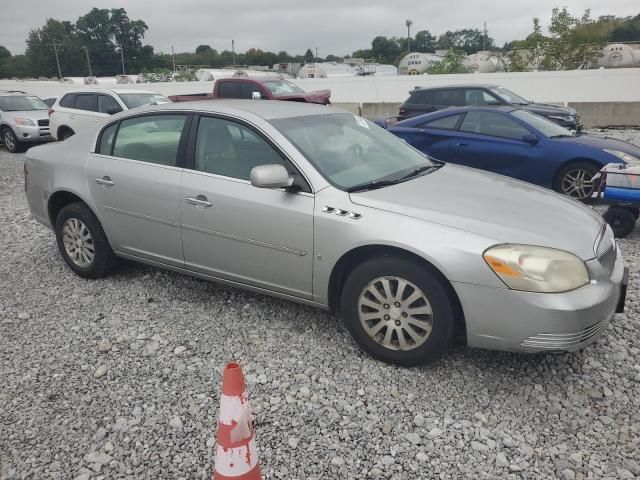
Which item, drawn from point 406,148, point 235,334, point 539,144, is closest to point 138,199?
point 235,334

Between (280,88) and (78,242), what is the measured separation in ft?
36.7

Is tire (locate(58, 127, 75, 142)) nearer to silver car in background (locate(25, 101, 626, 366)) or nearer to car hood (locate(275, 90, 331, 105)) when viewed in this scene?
car hood (locate(275, 90, 331, 105))

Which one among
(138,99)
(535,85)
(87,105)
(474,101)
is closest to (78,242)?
(138,99)

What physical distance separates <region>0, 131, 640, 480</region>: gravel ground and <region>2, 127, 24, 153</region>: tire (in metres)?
11.4

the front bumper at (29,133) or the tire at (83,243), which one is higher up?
the tire at (83,243)

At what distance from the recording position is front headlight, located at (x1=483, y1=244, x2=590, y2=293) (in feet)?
9.09

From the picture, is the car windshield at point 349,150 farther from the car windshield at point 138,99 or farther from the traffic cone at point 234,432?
the car windshield at point 138,99

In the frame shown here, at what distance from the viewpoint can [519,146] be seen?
24.1 feet

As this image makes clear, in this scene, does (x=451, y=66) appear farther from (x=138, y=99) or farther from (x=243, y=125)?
(x=243, y=125)

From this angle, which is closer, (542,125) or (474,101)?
(542,125)

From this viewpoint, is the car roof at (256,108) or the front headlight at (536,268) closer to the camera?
the front headlight at (536,268)

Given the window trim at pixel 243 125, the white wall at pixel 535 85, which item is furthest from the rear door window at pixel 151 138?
the white wall at pixel 535 85

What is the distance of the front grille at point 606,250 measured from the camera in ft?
10.0

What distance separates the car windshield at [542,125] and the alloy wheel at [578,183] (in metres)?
0.68
